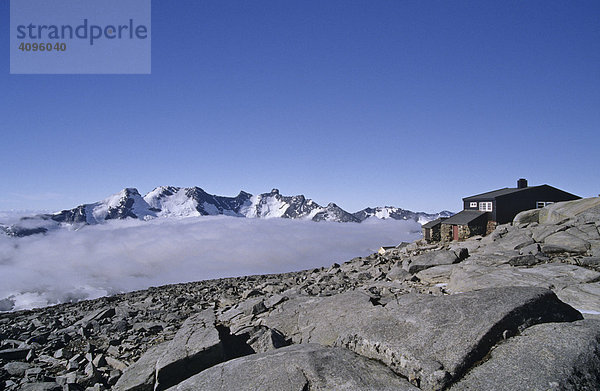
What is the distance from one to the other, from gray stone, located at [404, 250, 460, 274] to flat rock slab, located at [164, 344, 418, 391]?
1269 centimetres

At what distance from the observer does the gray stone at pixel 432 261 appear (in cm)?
1859

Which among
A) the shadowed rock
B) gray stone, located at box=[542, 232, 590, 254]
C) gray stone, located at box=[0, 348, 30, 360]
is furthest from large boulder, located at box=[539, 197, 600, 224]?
gray stone, located at box=[0, 348, 30, 360]

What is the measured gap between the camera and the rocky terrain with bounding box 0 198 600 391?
19.6 ft

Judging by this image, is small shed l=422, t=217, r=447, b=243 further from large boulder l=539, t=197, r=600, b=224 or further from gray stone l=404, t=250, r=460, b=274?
gray stone l=404, t=250, r=460, b=274

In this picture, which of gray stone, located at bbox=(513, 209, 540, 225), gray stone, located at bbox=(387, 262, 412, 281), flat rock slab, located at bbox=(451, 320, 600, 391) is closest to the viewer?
flat rock slab, located at bbox=(451, 320, 600, 391)

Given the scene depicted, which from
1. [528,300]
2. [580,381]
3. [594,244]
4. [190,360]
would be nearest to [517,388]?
[580,381]

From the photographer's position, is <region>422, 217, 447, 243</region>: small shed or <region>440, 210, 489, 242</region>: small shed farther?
<region>422, 217, 447, 243</region>: small shed

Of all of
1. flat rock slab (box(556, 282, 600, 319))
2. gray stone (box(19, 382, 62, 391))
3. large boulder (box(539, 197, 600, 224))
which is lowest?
gray stone (box(19, 382, 62, 391))

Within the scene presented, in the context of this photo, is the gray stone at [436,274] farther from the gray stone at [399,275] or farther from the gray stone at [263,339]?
the gray stone at [263,339]

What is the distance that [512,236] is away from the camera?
22.4m

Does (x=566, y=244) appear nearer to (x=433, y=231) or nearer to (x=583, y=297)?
(x=583, y=297)

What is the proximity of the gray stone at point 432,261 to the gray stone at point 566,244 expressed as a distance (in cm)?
474

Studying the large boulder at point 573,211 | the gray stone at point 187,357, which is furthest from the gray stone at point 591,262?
the gray stone at point 187,357

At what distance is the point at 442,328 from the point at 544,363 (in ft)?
6.17
